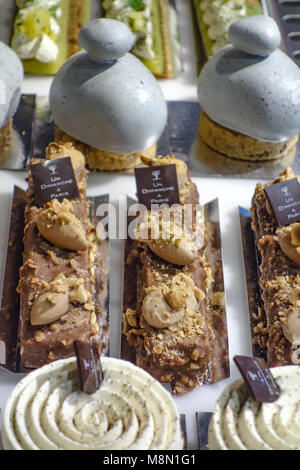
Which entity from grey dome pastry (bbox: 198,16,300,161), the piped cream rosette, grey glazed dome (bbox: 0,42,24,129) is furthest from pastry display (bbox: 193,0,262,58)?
the piped cream rosette

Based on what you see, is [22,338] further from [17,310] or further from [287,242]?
[287,242]

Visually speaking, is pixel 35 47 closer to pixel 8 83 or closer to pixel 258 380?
pixel 8 83

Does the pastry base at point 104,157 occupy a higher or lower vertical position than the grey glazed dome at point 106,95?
lower

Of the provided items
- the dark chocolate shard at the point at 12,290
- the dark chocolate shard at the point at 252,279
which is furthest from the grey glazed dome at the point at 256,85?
the dark chocolate shard at the point at 12,290

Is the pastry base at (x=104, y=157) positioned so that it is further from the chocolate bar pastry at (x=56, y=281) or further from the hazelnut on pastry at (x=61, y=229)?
the hazelnut on pastry at (x=61, y=229)

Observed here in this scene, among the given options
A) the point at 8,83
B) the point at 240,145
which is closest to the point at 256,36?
the point at 240,145

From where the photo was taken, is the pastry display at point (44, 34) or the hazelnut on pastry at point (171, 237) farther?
the pastry display at point (44, 34)
